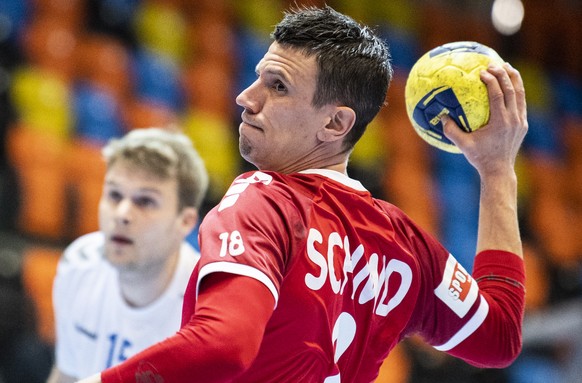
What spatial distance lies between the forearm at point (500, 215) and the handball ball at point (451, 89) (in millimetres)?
160

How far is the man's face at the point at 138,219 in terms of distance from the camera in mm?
3881

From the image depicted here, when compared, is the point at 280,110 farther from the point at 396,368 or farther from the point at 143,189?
the point at 396,368

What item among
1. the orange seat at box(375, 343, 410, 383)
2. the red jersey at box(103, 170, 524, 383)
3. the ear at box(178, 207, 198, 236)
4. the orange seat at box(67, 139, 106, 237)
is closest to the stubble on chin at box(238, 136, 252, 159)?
the red jersey at box(103, 170, 524, 383)

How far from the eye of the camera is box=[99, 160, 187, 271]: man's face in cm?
388

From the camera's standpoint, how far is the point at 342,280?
2.19 metres

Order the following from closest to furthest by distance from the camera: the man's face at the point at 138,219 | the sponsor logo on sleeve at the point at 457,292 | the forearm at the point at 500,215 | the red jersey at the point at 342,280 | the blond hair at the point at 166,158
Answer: the red jersey at the point at 342,280
the sponsor logo on sleeve at the point at 457,292
the forearm at the point at 500,215
the man's face at the point at 138,219
the blond hair at the point at 166,158

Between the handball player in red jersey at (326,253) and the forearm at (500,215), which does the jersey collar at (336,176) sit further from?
the forearm at (500,215)

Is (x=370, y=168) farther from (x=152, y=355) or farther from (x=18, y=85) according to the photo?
(x=152, y=355)

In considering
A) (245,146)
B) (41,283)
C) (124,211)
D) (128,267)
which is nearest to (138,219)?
(124,211)

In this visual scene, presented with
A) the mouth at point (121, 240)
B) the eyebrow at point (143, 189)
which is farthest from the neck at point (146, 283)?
the eyebrow at point (143, 189)

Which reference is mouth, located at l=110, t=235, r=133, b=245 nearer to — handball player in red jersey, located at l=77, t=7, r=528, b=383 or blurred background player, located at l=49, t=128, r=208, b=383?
blurred background player, located at l=49, t=128, r=208, b=383

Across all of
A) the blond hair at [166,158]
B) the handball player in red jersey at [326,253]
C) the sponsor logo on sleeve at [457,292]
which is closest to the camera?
the handball player in red jersey at [326,253]

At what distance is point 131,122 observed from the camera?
317 inches

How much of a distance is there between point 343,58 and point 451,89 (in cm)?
35
